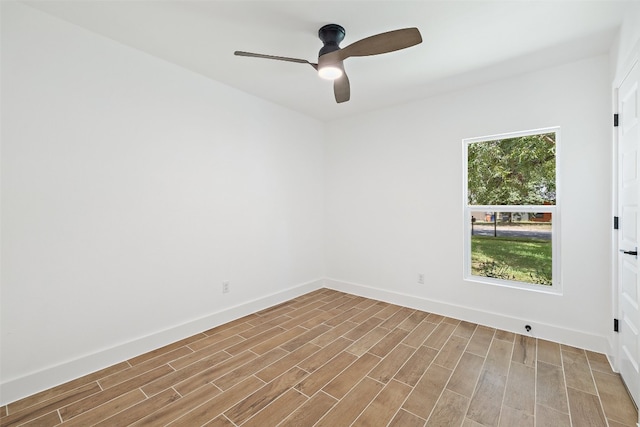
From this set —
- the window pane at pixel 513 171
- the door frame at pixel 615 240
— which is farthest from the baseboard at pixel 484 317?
the window pane at pixel 513 171

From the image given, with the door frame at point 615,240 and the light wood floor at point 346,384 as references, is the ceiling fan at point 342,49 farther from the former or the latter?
the light wood floor at point 346,384

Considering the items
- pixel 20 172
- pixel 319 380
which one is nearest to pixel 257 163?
pixel 20 172

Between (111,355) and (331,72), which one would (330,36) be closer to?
(331,72)

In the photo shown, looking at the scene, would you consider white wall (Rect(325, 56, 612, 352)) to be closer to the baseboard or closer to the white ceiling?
the baseboard

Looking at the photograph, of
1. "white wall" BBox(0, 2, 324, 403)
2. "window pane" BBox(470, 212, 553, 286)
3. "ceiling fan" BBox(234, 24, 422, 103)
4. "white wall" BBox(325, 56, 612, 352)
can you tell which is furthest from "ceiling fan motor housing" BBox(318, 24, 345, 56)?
"window pane" BBox(470, 212, 553, 286)

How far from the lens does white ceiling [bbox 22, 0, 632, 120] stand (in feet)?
6.30

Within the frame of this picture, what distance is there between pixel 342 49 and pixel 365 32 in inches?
14.6

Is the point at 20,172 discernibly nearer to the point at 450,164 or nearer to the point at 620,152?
the point at 450,164

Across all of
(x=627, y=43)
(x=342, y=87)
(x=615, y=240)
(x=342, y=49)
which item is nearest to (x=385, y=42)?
(x=342, y=49)

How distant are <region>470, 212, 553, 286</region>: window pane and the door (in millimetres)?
665

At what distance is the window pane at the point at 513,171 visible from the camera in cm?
283

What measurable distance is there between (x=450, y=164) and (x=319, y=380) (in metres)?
2.60

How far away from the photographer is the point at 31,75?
198 centimetres

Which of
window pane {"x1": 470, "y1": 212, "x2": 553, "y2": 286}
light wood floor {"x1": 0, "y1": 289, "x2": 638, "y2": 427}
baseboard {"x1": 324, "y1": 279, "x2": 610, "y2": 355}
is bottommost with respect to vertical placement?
light wood floor {"x1": 0, "y1": 289, "x2": 638, "y2": 427}
